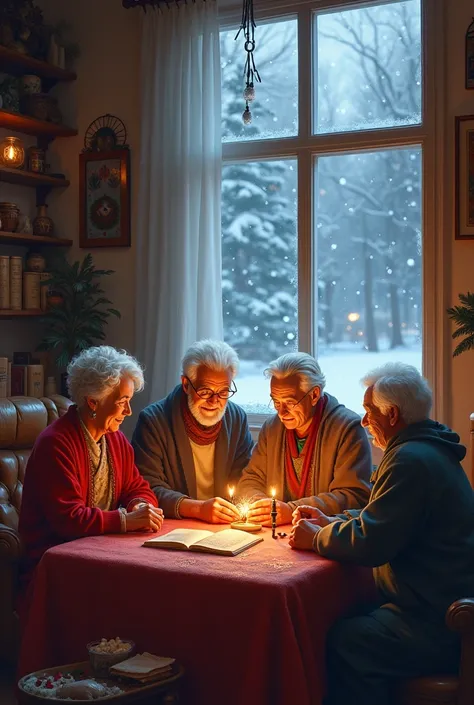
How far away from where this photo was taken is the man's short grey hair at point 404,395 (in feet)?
9.14

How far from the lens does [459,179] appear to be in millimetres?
4488

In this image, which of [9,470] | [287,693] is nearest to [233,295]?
[9,470]

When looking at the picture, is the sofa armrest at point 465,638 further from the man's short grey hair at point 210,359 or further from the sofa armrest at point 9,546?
the sofa armrest at point 9,546

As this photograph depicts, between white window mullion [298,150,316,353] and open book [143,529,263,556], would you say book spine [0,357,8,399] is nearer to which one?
white window mullion [298,150,316,353]

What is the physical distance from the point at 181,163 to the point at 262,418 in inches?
63.3

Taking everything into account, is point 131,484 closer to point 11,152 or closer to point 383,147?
point 383,147

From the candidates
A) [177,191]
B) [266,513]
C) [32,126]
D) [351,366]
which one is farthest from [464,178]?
[32,126]

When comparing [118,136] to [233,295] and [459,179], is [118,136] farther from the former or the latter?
[459,179]

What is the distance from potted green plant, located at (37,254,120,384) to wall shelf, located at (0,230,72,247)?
0.15m

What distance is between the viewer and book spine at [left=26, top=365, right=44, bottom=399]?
515 centimetres

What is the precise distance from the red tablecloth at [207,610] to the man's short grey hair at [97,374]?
0.57 m

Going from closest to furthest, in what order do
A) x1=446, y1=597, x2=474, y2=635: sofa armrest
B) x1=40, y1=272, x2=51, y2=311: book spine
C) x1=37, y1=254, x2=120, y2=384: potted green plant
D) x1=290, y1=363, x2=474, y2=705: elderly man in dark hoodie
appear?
1. x1=446, y1=597, x2=474, y2=635: sofa armrest
2. x1=290, y1=363, x2=474, y2=705: elderly man in dark hoodie
3. x1=37, y1=254, x2=120, y2=384: potted green plant
4. x1=40, y1=272, x2=51, y2=311: book spine

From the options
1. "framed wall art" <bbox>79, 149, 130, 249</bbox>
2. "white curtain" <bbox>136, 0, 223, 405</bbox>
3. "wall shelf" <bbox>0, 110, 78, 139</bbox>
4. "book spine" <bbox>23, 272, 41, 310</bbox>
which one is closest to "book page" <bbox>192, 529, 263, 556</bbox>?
"white curtain" <bbox>136, 0, 223, 405</bbox>

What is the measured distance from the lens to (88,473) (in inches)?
124
